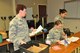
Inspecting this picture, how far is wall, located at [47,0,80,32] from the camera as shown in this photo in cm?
575

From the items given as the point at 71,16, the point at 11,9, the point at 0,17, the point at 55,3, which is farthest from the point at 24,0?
the point at 71,16

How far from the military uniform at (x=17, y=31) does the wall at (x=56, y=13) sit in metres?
4.12

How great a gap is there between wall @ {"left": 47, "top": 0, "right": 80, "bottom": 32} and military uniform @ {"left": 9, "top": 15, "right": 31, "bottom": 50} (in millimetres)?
4117

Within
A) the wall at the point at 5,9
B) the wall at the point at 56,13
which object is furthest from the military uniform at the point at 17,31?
the wall at the point at 56,13

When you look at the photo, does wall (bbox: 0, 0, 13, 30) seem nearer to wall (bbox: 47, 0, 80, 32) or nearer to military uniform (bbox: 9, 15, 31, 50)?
military uniform (bbox: 9, 15, 31, 50)

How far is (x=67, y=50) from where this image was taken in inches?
81.5

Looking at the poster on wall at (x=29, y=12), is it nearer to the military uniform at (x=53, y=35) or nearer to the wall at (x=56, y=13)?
the wall at (x=56, y=13)

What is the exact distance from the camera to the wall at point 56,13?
5746 millimetres

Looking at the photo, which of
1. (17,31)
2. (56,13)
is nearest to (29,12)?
(56,13)

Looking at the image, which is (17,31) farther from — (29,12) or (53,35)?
(29,12)

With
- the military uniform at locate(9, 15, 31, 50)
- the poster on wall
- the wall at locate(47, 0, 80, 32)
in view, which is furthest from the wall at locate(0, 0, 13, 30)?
the wall at locate(47, 0, 80, 32)

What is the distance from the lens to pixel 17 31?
2014 mm

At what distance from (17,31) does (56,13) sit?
4.58 metres

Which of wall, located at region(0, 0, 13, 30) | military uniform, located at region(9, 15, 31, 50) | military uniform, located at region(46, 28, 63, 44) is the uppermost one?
wall, located at region(0, 0, 13, 30)
